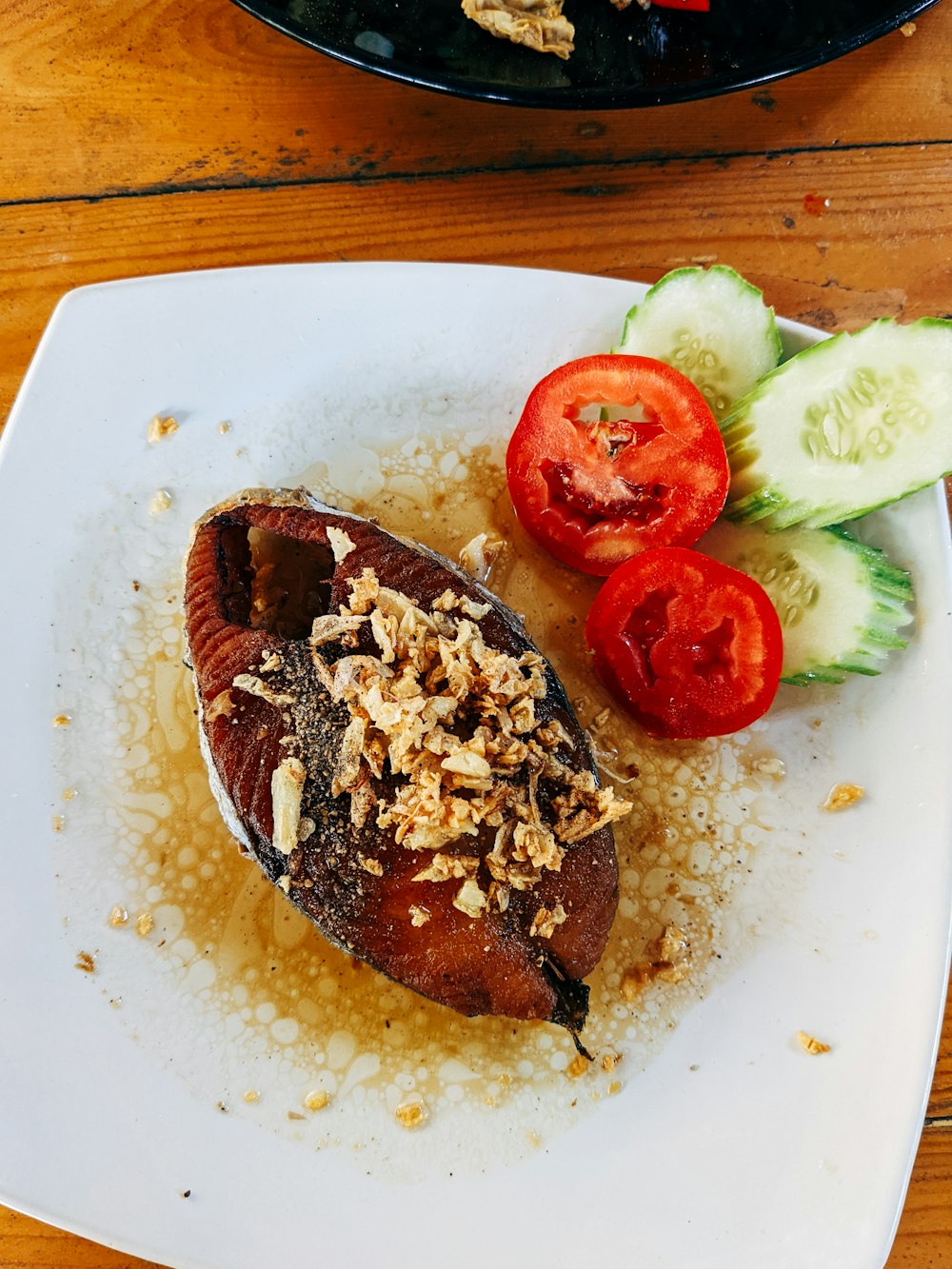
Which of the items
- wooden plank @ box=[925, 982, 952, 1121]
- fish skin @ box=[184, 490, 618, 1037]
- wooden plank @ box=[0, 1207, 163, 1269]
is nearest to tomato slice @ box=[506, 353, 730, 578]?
fish skin @ box=[184, 490, 618, 1037]

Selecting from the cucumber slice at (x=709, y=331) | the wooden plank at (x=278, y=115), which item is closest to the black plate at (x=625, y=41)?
the wooden plank at (x=278, y=115)

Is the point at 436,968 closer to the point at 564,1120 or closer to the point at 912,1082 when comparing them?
the point at 564,1120

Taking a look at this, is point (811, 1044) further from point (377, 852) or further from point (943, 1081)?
point (377, 852)

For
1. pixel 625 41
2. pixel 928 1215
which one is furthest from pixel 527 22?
pixel 928 1215

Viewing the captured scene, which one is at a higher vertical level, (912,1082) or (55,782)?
(55,782)

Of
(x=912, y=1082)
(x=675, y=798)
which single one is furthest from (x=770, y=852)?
(x=912, y=1082)

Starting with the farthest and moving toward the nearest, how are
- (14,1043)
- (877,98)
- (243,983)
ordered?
(877,98)
(243,983)
(14,1043)

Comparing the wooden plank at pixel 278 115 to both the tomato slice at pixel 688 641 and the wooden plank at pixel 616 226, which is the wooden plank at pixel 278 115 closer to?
the wooden plank at pixel 616 226
